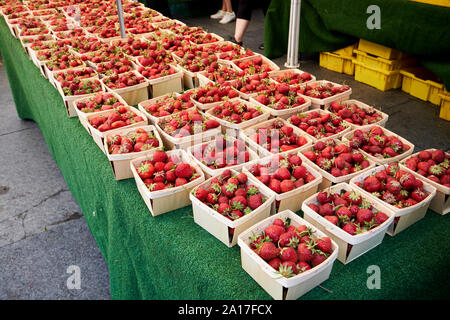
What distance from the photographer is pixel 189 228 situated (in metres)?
1.34

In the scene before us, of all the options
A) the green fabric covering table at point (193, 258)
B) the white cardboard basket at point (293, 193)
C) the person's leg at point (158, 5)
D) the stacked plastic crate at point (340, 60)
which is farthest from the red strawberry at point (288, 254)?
the person's leg at point (158, 5)

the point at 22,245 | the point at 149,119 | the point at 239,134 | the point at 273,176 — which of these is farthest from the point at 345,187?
the point at 22,245

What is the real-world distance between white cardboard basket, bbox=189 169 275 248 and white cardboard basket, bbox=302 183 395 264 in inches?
5.4

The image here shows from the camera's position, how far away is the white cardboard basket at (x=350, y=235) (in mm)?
1133

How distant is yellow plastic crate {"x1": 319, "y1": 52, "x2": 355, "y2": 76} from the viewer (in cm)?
413

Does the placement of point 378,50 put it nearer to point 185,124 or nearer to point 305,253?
point 185,124

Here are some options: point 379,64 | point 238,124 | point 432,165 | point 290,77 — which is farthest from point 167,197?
point 379,64

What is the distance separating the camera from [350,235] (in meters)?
1.12

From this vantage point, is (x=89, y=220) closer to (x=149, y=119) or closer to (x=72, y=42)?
(x=149, y=119)

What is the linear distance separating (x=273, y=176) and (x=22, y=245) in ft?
6.04

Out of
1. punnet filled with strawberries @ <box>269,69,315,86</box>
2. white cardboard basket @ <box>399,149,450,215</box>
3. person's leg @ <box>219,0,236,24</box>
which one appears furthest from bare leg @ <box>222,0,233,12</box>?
white cardboard basket @ <box>399,149,450,215</box>

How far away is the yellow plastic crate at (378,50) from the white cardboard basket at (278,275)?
2.92 metres

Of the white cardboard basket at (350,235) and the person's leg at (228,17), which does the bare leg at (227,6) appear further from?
the white cardboard basket at (350,235)

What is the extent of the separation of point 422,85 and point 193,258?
3129mm
